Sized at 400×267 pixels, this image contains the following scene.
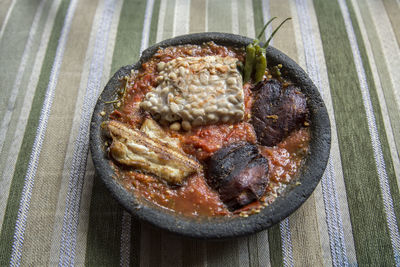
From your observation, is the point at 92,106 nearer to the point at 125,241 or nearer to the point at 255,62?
the point at 125,241

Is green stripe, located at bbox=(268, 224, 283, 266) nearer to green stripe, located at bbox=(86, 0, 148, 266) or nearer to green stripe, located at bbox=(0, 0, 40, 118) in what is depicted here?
green stripe, located at bbox=(86, 0, 148, 266)

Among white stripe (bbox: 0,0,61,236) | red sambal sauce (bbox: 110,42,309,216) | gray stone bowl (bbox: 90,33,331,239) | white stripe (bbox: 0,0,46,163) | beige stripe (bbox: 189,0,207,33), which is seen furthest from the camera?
beige stripe (bbox: 189,0,207,33)

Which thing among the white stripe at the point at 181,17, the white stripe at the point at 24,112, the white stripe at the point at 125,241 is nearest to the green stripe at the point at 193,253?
the white stripe at the point at 125,241

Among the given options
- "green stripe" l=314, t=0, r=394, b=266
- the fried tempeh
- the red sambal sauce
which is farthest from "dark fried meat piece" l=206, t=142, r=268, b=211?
"green stripe" l=314, t=0, r=394, b=266

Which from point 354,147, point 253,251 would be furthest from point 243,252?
point 354,147

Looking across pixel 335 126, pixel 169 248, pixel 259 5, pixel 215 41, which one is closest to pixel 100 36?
pixel 215 41
